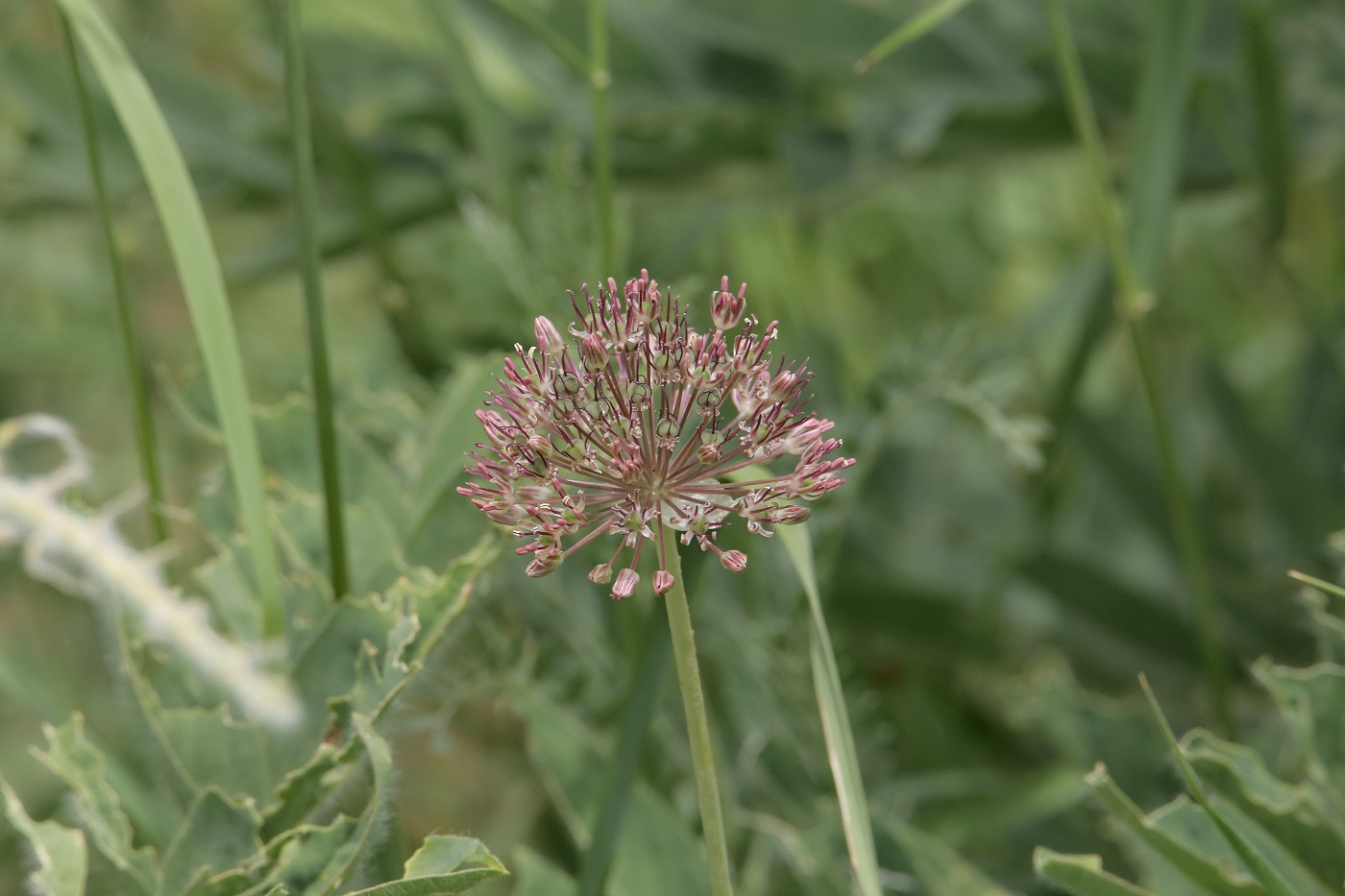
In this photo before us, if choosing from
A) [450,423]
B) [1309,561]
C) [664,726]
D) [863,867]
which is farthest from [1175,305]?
[863,867]

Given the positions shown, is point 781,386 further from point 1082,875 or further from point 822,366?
point 822,366

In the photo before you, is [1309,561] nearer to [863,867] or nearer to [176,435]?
[863,867]

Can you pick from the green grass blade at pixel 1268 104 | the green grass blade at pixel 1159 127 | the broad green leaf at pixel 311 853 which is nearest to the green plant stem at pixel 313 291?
the broad green leaf at pixel 311 853

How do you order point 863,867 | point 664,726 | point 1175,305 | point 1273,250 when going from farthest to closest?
point 1175,305 < point 1273,250 < point 664,726 < point 863,867

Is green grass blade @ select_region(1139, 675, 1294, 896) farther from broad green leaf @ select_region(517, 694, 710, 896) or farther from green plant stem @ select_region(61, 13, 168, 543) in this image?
green plant stem @ select_region(61, 13, 168, 543)

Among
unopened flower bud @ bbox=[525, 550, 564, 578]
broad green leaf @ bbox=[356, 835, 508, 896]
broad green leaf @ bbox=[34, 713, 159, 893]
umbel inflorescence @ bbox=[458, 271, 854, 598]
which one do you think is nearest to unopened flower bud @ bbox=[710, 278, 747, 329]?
umbel inflorescence @ bbox=[458, 271, 854, 598]

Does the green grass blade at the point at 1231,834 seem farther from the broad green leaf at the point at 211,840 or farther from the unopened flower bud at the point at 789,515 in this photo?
the broad green leaf at the point at 211,840
